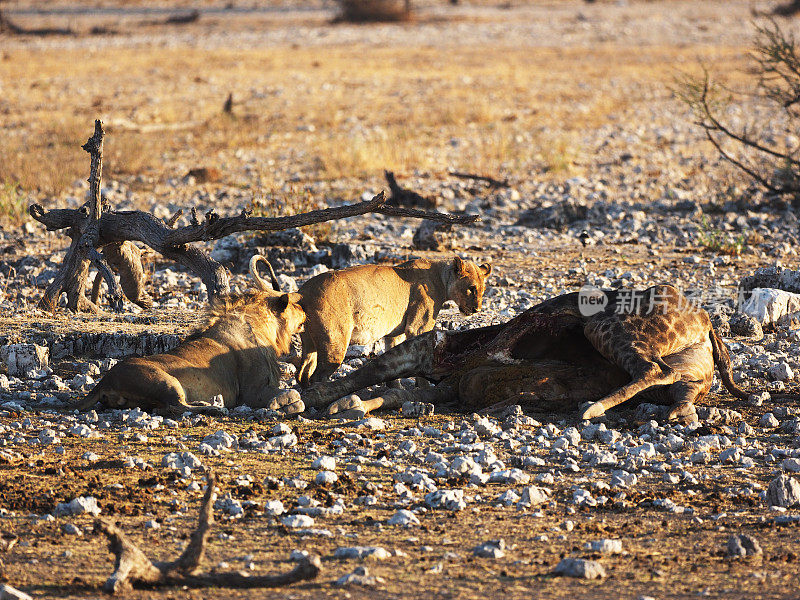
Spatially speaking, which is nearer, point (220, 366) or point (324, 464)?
point (324, 464)

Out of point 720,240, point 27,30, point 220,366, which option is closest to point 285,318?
point 220,366

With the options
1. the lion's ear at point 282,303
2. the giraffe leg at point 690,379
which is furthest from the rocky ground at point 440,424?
the lion's ear at point 282,303

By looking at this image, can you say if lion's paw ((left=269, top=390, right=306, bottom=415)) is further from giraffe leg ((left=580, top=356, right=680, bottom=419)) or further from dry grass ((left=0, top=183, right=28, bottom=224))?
dry grass ((left=0, top=183, right=28, bottom=224))

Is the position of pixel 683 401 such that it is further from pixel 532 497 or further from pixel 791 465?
pixel 532 497

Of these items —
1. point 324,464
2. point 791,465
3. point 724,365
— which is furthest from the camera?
point 724,365

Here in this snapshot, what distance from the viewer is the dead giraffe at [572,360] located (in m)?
7.38

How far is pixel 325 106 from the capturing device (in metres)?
25.0

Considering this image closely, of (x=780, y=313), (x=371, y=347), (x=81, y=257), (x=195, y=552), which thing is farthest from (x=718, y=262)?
(x=195, y=552)

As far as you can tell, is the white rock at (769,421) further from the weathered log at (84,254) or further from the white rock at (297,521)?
the weathered log at (84,254)

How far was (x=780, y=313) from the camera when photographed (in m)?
10.2

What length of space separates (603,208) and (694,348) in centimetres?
792

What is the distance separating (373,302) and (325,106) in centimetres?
1670

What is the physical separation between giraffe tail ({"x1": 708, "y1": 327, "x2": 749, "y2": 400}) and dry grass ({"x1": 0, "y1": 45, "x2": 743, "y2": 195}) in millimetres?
10510

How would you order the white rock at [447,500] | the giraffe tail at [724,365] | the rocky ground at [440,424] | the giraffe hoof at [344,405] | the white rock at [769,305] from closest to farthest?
the rocky ground at [440,424]
the white rock at [447,500]
the giraffe hoof at [344,405]
the giraffe tail at [724,365]
the white rock at [769,305]
